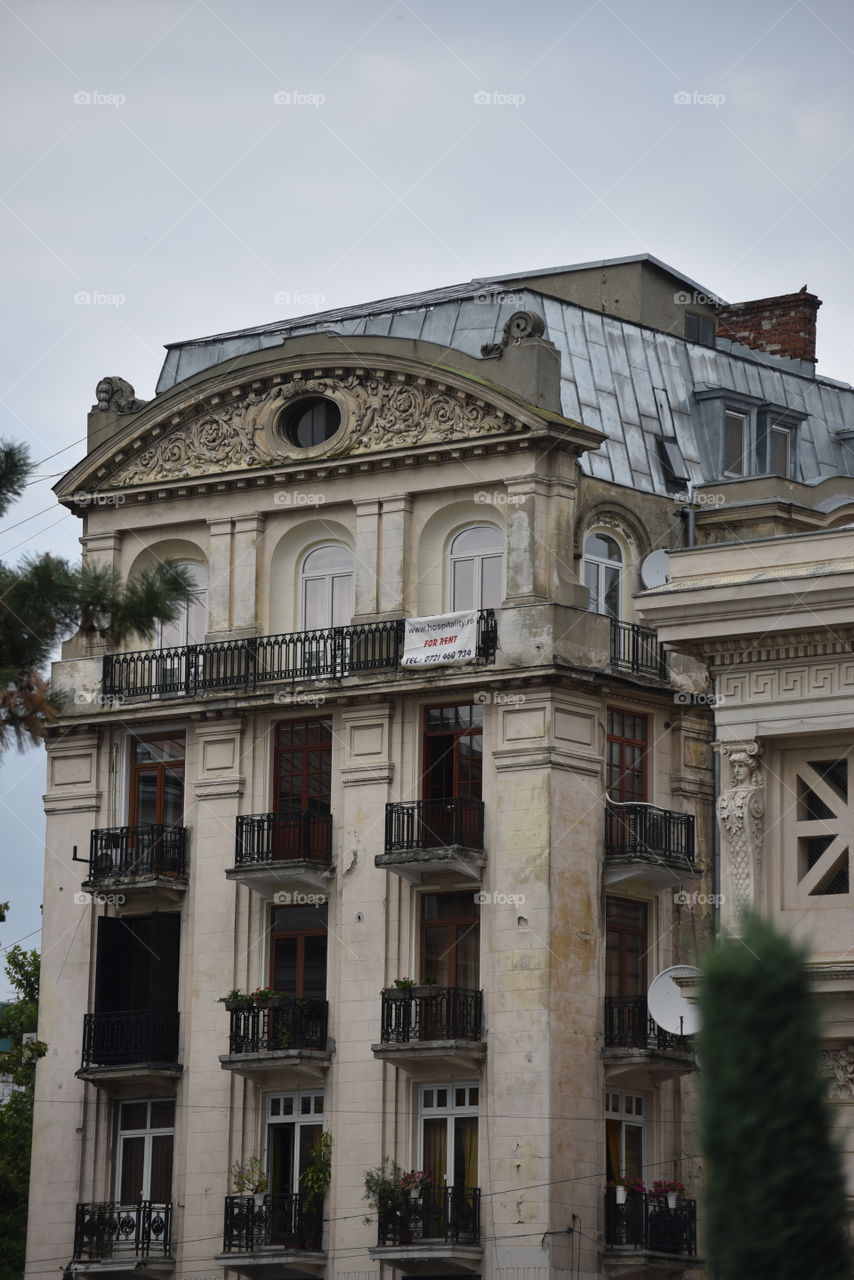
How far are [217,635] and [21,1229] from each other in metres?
17.0

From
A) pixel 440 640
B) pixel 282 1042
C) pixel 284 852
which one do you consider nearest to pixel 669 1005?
pixel 282 1042

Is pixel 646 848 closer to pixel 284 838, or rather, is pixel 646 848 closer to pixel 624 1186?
pixel 624 1186

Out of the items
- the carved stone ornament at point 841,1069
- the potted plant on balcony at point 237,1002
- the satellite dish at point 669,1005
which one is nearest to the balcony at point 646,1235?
the satellite dish at point 669,1005

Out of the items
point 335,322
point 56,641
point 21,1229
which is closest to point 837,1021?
point 56,641

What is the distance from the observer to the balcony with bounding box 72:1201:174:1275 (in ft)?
172

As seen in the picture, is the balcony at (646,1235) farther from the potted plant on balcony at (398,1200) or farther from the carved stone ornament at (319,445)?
the carved stone ornament at (319,445)

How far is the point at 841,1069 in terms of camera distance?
1483 inches

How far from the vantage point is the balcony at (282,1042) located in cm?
5134

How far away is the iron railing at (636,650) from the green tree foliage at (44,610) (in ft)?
77.6

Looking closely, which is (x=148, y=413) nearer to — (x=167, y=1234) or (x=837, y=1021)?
(x=167, y=1234)

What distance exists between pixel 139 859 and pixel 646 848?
33.8ft

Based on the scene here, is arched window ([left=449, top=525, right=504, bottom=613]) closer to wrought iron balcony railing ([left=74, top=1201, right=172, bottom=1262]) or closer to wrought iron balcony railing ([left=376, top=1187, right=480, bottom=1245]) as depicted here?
wrought iron balcony railing ([left=376, top=1187, right=480, bottom=1245])

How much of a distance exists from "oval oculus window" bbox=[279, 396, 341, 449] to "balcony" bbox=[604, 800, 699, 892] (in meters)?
9.75

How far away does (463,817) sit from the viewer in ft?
169
